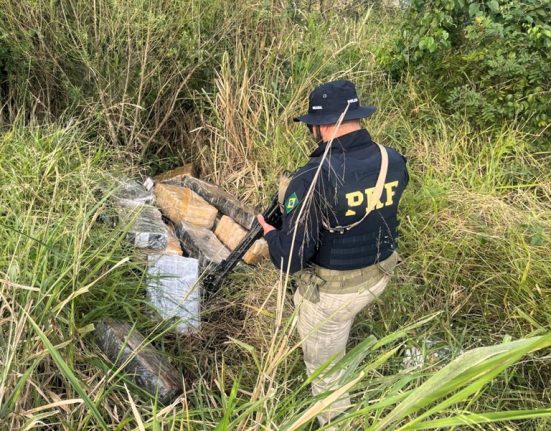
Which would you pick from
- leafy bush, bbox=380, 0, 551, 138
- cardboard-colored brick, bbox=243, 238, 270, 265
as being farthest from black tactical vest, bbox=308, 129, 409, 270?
leafy bush, bbox=380, 0, 551, 138

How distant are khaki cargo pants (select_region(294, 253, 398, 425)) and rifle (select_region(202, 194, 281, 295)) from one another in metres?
0.36

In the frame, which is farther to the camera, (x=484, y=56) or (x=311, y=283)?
(x=484, y=56)

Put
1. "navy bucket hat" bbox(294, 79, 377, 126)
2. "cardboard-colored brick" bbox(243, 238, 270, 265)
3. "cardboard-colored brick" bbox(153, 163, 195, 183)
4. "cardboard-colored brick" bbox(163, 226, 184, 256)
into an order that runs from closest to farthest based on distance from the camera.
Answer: "navy bucket hat" bbox(294, 79, 377, 126)
"cardboard-colored brick" bbox(163, 226, 184, 256)
"cardboard-colored brick" bbox(243, 238, 270, 265)
"cardboard-colored brick" bbox(153, 163, 195, 183)

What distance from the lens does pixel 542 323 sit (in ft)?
7.73

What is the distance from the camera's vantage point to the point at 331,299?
7.28 ft

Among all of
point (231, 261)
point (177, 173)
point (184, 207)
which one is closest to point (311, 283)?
point (231, 261)

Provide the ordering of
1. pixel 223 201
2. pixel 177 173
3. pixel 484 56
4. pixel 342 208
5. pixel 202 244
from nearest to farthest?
pixel 342 208 → pixel 202 244 → pixel 484 56 → pixel 223 201 → pixel 177 173

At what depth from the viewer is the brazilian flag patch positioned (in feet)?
6.54

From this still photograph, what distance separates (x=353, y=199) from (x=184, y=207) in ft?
5.63

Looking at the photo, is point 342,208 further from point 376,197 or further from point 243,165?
point 243,165

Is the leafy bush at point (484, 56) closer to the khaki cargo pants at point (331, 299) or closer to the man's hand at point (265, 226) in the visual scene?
the khaki cargo pants at point (331, 299)

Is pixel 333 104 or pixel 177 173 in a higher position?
pixel 333 104

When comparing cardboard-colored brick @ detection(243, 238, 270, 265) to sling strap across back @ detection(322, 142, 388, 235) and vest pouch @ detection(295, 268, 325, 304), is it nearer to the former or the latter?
vest pouch @ detection(295, 268, 325, 304)

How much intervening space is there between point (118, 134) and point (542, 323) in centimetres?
315
